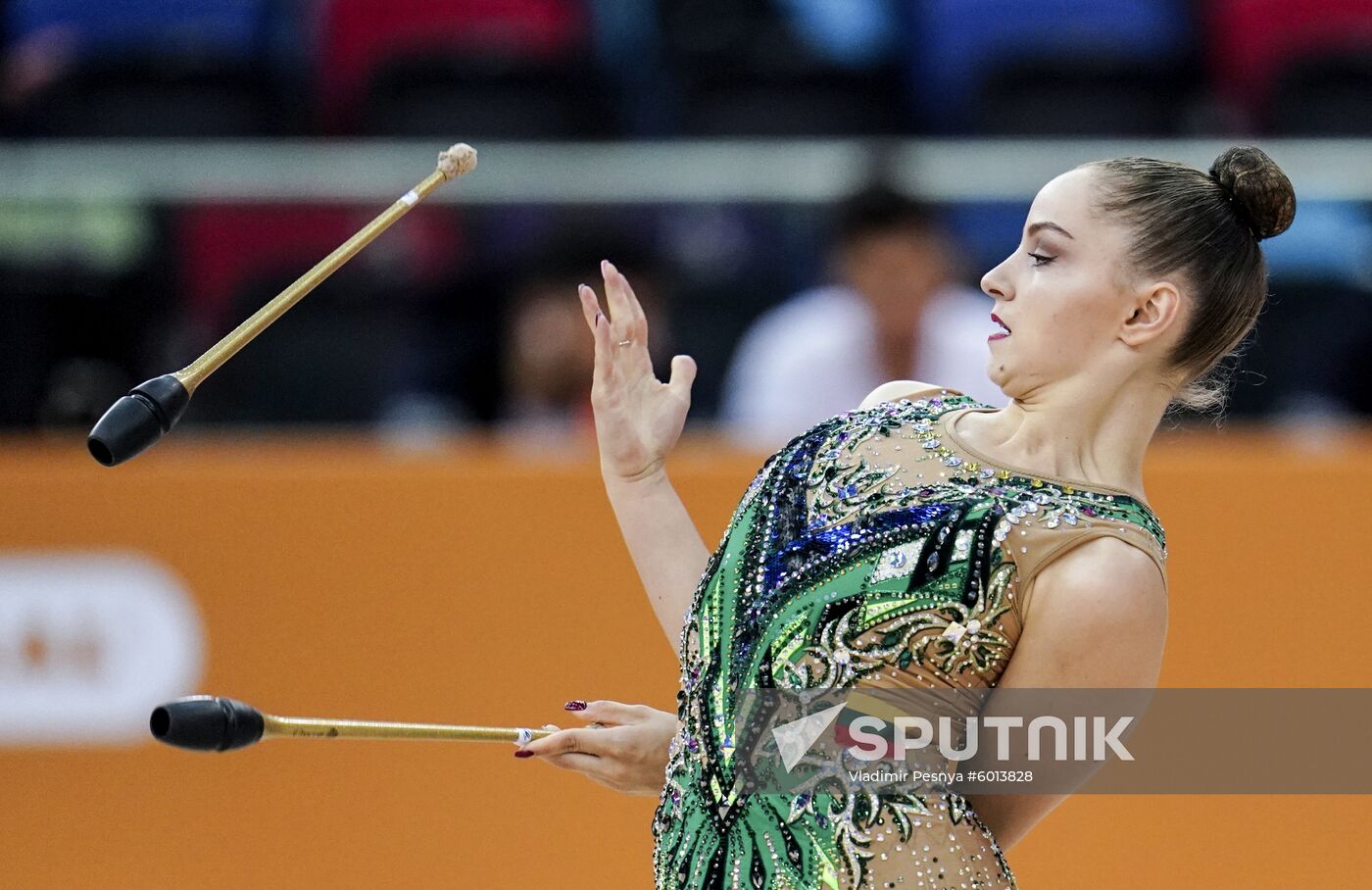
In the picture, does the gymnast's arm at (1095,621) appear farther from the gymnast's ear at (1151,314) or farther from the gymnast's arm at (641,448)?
the gymnast's arm at (641,448)

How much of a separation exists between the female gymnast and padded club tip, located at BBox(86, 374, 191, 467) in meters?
0.48

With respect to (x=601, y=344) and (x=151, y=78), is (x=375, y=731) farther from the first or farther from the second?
(x=151, y=78)

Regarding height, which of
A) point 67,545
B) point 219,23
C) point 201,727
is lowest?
point 201,727

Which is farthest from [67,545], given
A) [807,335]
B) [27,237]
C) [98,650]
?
[807,335]

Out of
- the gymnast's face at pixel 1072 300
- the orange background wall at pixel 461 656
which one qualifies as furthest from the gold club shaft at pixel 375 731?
the orange background wall at pixel 461 656

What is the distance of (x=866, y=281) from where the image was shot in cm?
401

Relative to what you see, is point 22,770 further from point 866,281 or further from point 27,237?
point 866,281

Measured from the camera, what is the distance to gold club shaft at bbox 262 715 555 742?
1.68m

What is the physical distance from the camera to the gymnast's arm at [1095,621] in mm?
1605

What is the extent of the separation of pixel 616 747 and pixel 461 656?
1.32m

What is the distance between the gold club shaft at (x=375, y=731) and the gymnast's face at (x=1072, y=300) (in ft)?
2.03

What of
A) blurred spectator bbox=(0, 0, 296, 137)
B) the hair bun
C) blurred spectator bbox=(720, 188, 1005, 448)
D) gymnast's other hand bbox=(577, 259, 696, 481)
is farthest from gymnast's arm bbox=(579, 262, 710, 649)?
blurred spectator bbox=(0, 0, 296, 137)

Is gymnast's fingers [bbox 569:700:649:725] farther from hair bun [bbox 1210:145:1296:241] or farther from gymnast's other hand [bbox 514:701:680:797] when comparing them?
hair bun [bbox 1210:145:1296:241]

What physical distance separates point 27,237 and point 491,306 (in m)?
Result: 1.10
